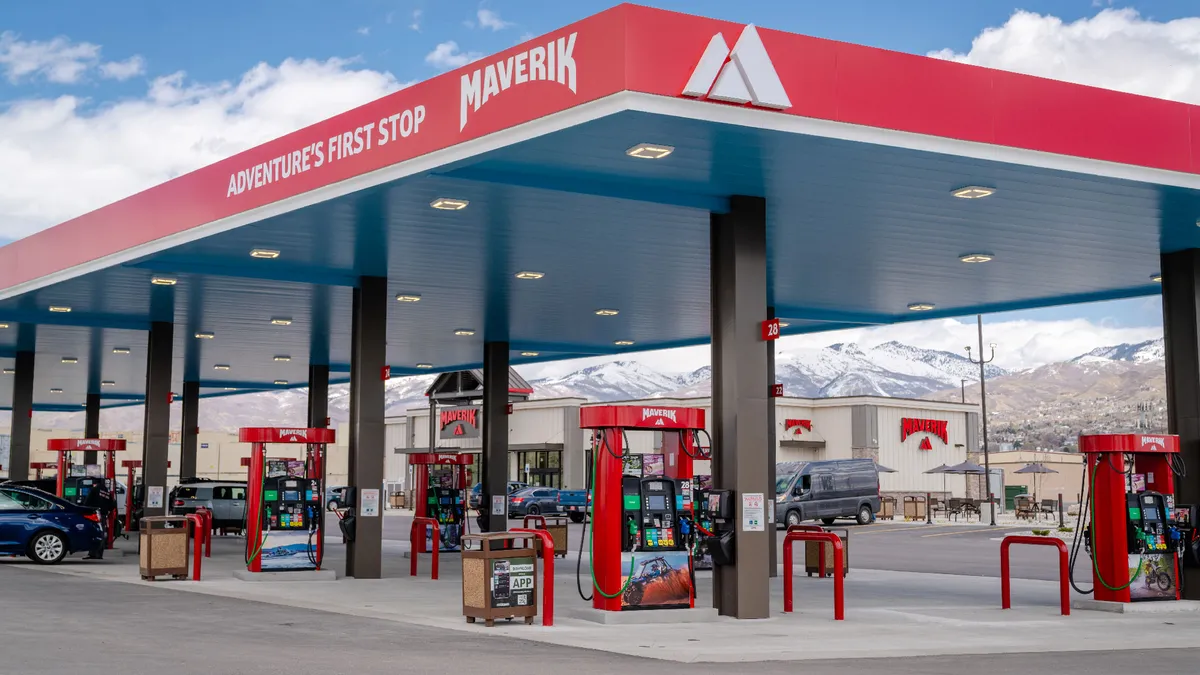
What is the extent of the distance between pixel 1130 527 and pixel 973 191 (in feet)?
18.5

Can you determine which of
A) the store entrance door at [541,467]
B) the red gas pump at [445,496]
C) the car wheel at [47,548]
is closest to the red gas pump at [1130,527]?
the red gas pump at [445,496]

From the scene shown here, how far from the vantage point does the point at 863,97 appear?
12508 millimetres

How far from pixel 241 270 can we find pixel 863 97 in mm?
11627

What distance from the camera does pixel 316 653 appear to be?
1105 cm

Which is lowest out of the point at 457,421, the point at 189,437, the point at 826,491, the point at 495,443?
the point at 826,491

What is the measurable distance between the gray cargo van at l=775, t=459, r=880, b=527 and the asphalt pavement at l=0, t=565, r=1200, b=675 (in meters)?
30.2

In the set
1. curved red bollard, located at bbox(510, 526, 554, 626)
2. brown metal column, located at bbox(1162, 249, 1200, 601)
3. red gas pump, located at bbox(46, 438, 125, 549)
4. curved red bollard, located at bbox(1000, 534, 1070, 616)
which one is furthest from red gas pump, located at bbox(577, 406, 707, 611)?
red gas pump, located at bbox(46, 438, 125, 549)

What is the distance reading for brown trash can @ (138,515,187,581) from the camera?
63.6 ft

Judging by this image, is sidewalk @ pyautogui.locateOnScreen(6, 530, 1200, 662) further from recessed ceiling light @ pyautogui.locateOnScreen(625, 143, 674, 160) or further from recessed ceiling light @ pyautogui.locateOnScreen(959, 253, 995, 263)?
recessed ceiling light @ pyautogui.locateOnScreen(959, 253, 995, 263)

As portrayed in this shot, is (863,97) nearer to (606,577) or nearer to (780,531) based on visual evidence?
(606,577)

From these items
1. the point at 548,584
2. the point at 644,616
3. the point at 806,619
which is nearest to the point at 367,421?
the point at 548,584

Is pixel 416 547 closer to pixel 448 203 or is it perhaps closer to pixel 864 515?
pixel 448 203

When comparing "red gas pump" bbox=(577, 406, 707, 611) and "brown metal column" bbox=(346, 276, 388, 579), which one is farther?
"brown metal column" bbox=(346, 276, 388, 579)

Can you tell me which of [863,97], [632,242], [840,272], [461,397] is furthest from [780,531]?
[863,97]
